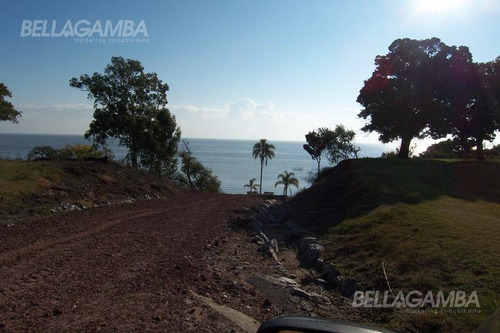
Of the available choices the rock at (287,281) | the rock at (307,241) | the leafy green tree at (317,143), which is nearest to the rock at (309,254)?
the rock at (307,241)

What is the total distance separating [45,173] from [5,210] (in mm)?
5519

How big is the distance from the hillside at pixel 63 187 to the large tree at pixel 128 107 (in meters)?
10.9

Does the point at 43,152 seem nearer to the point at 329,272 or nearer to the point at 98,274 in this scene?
the point at 98,274

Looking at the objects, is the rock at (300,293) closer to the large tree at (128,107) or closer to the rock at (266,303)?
the rock at (266,303)

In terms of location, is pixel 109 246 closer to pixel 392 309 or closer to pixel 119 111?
pixel 392 309

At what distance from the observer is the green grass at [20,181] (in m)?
13.9

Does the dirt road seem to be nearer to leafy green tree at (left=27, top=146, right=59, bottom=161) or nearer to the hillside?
the hillside

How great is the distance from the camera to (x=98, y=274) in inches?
297

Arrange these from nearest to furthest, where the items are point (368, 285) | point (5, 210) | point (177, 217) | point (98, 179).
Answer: point (368, 285), point (5, 210), point (177, 217), point (98, 179)

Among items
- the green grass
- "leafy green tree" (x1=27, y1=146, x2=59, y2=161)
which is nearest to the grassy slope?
the green grass

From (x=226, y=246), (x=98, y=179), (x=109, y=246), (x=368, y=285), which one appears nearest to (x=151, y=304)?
(x=109, y=246)

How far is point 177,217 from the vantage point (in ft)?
53.3

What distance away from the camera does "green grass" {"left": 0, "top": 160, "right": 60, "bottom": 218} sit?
45.6 feet

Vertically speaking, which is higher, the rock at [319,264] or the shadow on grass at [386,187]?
the shadow on grass at [386,187]
